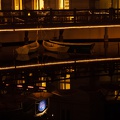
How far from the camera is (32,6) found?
32969mm

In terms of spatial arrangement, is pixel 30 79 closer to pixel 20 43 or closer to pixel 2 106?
pixel 2 106

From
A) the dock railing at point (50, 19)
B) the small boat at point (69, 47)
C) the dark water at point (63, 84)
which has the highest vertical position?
the dock railing at point (50, 19)

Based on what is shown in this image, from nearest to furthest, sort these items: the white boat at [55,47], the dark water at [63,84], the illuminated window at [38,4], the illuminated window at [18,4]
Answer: the dark water at [63,84] < the white boat at [55,47] < the illuminated window at [18,4] < the illuminated window at [38,4]

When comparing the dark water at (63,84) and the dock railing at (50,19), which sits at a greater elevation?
the dock railing at (50,19)

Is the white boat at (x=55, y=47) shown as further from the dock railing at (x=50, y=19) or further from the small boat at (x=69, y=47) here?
the dock railing at (x=50, y=19)

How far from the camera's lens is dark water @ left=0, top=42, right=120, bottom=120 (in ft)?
66.6

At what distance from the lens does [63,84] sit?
26797 millimetres

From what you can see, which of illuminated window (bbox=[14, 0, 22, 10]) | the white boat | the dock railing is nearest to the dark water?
the white boat

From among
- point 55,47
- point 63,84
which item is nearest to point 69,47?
point 55,47

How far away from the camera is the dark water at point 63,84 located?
20297mm

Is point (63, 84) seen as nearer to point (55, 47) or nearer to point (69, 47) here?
point (55, 47)

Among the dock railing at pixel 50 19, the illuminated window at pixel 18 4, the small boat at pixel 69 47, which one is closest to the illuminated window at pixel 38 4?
the illuminated window at pixel 18 4

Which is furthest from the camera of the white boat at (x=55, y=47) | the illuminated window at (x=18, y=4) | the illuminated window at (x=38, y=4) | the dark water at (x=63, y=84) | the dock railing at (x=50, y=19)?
the illuminated window at (x=38, y=4)

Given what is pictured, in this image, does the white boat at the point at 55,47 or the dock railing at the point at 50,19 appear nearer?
the dock railing at the point at 50,19
